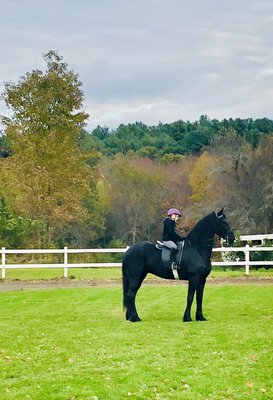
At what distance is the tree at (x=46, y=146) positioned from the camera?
4022 cm

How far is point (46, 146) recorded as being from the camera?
40.4 metres

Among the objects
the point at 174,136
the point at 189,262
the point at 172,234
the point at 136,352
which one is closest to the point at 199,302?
the point at 189,262

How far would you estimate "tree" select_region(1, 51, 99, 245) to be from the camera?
4022cm

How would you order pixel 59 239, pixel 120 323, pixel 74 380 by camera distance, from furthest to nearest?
pixel 59 239 → pixel 120 323 → pixel 74 380

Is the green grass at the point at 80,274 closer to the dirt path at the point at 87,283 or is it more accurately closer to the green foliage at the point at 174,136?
the dirt path at the point at 87,283

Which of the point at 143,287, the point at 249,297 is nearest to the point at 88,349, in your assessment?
the point at 249,297

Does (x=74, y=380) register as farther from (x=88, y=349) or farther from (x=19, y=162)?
(x=19, y=162)

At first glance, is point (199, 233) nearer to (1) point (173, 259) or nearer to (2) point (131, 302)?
(1) point (173, 259)

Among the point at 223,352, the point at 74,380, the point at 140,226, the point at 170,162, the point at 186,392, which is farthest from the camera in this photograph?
the point at 170,162

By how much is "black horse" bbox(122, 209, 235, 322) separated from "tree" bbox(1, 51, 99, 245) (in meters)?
25.7

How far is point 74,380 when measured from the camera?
861cm

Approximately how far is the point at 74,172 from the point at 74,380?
32996 mm

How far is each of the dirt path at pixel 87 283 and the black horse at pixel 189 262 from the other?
26.5 ft

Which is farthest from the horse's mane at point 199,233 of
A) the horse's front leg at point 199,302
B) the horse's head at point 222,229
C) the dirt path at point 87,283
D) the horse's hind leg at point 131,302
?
the dirt path at point 87,283
